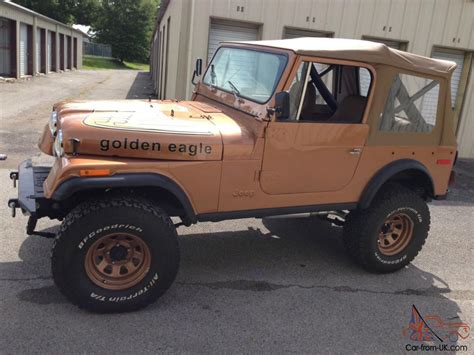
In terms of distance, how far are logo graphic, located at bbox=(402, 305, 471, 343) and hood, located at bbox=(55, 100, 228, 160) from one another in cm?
211

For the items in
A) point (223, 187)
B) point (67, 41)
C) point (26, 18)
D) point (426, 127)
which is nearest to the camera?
point (223, 187)

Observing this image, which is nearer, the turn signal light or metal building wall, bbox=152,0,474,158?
the turn signal light

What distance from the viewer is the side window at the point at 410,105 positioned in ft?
14.1

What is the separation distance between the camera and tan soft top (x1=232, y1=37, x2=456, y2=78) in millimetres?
3938

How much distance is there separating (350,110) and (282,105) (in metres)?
1.14

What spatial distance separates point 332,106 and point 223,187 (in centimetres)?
168

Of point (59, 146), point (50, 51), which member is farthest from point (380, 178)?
point (50, 51)

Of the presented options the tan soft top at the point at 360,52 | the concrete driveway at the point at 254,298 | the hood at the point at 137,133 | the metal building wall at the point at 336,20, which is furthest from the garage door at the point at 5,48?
the tan soft top at the point at 360,52

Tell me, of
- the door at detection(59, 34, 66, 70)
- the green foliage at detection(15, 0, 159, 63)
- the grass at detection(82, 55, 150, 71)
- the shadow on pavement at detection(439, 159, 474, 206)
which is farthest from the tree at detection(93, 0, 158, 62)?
the shadow on pavement at detection(439, 159, 474, 206)

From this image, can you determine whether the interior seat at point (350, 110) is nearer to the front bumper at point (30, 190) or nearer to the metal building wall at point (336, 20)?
the front bumper at point (30, 190)

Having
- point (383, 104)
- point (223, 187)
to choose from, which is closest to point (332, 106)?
point (383, 104)

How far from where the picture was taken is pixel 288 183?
3.95m

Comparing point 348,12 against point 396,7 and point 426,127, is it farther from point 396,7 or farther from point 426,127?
point 426,127

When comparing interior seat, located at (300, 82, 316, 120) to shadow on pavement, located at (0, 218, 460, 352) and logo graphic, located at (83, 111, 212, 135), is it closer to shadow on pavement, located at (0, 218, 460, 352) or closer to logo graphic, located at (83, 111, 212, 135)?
logo graphic, located at (83, 111, 212, 135)
